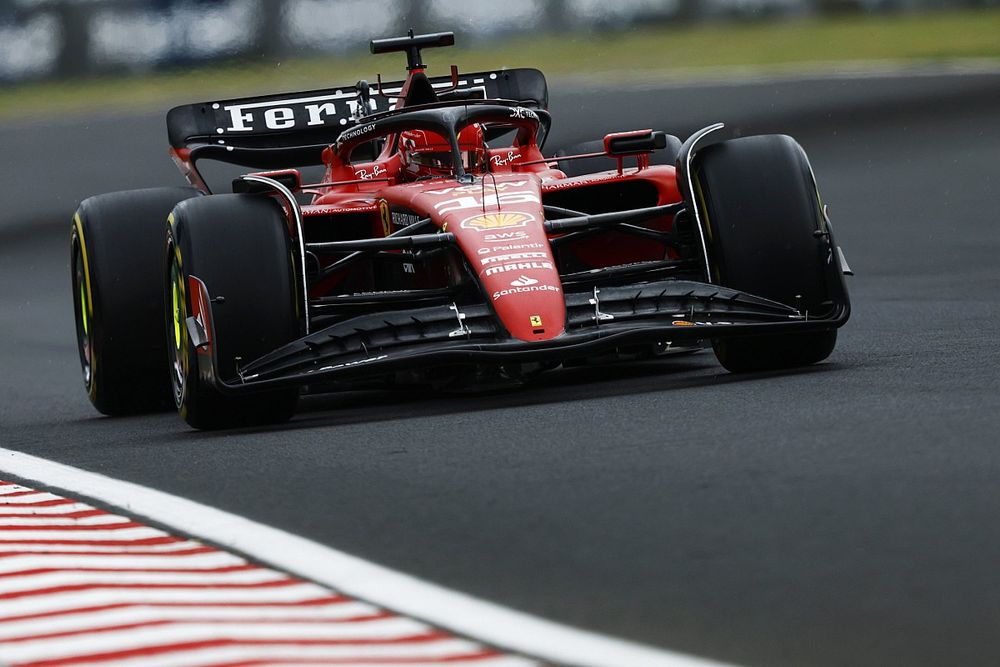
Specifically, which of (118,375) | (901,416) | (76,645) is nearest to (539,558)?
(76,645)

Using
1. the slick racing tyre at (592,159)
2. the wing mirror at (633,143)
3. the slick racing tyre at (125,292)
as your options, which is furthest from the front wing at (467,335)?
the slick racing tyre at (592,159)

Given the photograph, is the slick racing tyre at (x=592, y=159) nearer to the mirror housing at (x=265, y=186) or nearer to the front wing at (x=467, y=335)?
the mirror housing at (x=265, y=186)

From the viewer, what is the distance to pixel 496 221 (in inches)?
286

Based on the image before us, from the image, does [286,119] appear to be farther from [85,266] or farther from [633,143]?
[633,143]

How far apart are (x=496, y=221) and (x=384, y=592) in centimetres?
362

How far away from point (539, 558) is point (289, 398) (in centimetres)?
323

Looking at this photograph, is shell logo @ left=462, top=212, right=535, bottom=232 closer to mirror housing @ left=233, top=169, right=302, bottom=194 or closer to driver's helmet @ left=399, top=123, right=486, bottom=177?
mirror housing @ left=233, top=169, right=302, bottom=194

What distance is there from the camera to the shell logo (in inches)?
285

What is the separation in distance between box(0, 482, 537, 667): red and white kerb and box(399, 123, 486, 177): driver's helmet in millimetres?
4095

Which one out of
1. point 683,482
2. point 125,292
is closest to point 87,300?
point 125,292

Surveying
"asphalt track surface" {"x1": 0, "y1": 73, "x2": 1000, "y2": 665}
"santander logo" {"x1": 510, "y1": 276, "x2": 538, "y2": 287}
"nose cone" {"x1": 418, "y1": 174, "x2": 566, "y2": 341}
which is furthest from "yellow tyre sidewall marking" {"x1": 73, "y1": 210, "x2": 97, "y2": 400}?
"santander logo" {"x1": 510, "y1": 276, "x2": 538, "y2": 287}

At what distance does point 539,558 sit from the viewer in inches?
157

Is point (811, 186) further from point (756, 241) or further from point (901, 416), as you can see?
point (901, 416)

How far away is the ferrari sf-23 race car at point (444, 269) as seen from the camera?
679 cm
